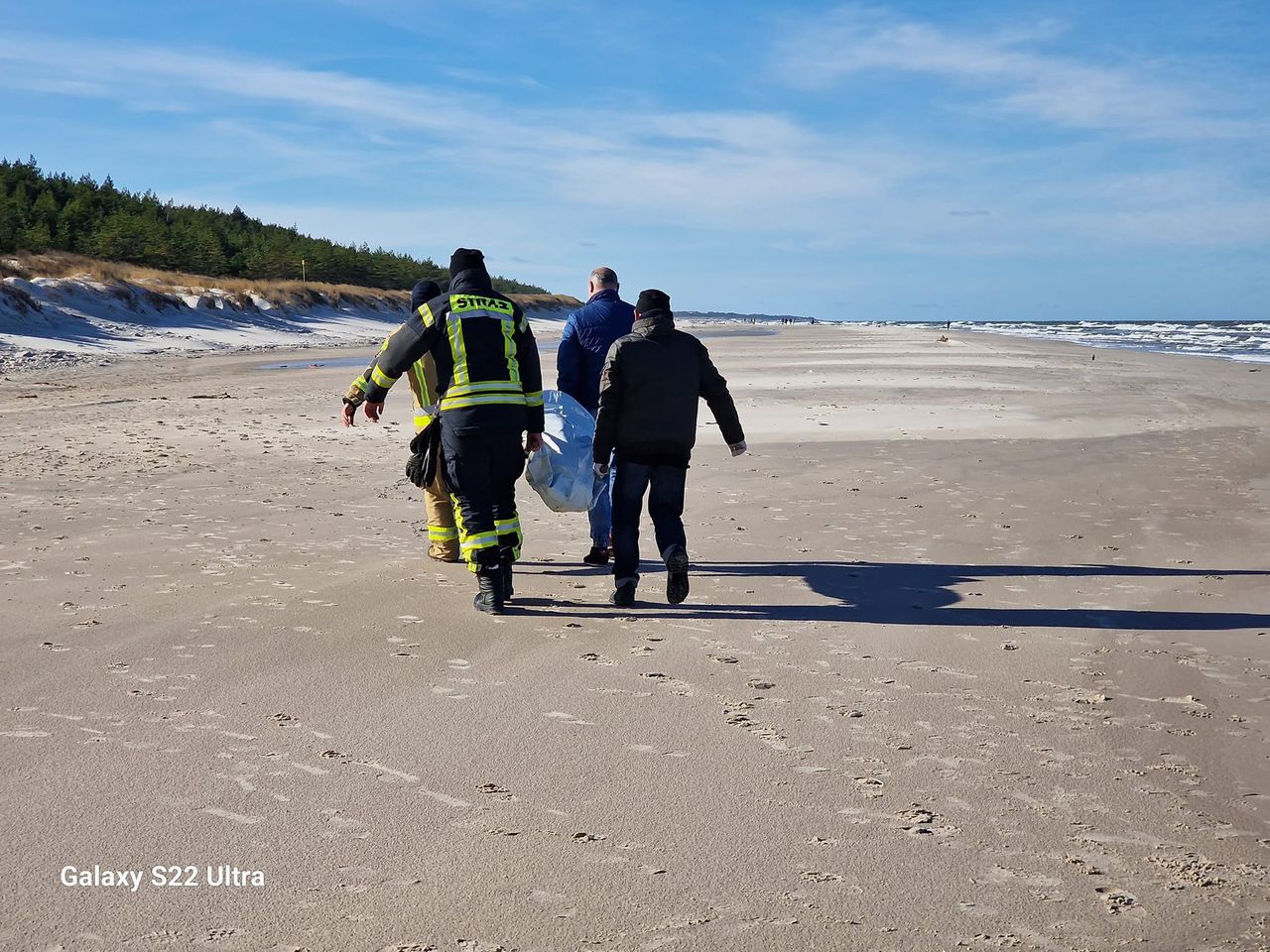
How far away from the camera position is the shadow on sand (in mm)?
6117

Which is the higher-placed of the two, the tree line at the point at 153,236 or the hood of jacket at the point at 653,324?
the tree line at the point at 153,236

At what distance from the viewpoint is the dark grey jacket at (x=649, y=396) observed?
21.7 feet

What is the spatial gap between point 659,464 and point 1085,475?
620cm

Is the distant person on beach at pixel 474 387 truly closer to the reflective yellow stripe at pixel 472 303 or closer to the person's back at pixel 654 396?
the reflective yellow stripe at pixel 472 303

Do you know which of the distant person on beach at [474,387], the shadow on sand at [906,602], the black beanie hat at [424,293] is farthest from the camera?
the black beanie hat at [424,293]

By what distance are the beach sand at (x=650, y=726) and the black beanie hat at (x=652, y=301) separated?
1732mm

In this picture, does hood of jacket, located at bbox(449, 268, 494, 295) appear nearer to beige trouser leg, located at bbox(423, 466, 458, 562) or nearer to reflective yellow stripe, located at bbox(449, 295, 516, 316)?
reflective yellow stripe, located at bbox(449, 295, 516, 316)

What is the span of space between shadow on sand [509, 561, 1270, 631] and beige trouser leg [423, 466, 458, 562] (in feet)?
1.69

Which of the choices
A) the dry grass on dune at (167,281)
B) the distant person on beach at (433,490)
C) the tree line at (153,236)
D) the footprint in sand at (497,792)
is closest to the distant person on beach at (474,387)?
the distant person on beach at (433,490)

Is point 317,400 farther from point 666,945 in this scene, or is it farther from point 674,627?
point 666,945

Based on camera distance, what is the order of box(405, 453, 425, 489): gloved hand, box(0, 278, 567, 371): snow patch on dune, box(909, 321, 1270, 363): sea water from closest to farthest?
box(405, 453, 425, 489): gloved hand < box(0, 278, 567, 371): snow patch on dune < box(909, 321, 1270, 363): sea water

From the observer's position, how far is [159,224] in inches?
2173

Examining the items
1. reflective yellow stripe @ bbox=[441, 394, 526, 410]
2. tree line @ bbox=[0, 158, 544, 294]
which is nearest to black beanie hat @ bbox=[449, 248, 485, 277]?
reflective yellow stripe @ bbox=[441, 394, 526, 410]

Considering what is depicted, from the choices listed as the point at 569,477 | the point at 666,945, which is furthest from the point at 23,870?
the point at 569,477
